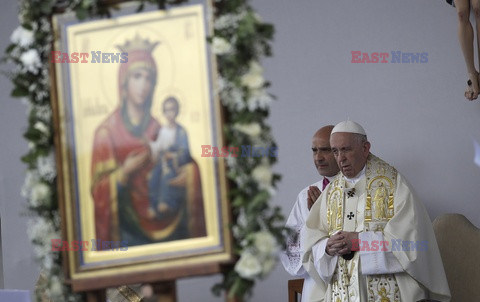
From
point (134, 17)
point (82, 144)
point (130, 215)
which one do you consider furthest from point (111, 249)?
point (134, 17)

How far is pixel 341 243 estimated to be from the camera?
279 inches

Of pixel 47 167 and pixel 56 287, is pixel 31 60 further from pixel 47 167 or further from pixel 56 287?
pixel 56 287

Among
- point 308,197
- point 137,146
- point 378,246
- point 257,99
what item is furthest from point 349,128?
point 137,146

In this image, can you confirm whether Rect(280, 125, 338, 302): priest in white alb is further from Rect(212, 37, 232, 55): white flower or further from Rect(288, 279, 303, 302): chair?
Rect(212, 37, 232, 55): white flower

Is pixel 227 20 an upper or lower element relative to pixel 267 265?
upper

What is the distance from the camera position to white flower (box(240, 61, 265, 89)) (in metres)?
4.59

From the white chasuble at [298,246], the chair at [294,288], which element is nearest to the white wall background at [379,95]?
the chair at [294,288]

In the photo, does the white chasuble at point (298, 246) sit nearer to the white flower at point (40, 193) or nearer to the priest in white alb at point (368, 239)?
the priest in white alb at point (368, 239)

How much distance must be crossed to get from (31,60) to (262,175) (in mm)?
1431

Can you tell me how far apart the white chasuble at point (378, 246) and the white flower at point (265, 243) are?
2651 mm

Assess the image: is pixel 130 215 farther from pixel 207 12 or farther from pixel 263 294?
pixel 263 294

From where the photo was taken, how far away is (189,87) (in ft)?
15.3

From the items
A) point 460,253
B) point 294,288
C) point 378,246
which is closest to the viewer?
point 378,246

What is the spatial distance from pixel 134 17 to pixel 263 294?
5.30m
